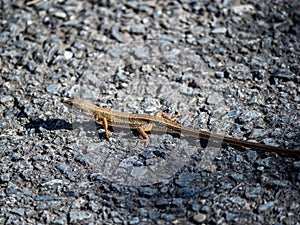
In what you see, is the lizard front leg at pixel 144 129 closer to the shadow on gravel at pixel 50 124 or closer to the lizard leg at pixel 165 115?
the lizard leg at pixel 165 115

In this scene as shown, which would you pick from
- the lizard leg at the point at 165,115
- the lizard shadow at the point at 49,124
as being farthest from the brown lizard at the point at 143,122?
the lizard shadow at the point at 49,124

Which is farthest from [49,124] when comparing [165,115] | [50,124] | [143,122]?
[165,115]

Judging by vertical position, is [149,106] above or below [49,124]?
above

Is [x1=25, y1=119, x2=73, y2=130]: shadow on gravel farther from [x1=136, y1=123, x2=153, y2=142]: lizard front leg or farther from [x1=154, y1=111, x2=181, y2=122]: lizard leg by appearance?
[x1=154, y1=111, x2=181, y2=122]: lizard leg

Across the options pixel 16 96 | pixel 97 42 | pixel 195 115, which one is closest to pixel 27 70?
pixel 16 96

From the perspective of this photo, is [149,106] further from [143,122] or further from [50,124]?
[50,124]

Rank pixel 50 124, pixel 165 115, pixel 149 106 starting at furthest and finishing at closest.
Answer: pixel 149 106, pixel 50 124, pixel 165 115
